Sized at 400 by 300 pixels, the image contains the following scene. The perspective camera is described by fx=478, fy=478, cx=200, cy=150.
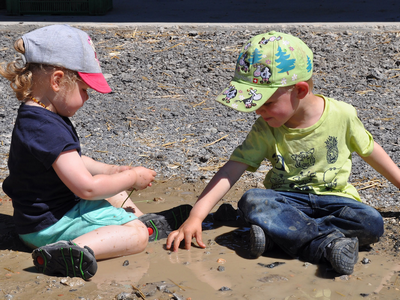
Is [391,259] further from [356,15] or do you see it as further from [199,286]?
[356,15]

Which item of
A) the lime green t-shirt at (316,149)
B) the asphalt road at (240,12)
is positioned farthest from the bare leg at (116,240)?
the asphalt road at (240,12)

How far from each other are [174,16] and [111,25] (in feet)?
4.08

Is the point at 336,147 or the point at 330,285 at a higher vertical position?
the point at 336,147

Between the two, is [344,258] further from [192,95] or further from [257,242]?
[192,95]

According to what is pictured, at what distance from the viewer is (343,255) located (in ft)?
6.99

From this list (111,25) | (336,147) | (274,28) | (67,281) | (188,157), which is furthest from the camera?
(111,25)

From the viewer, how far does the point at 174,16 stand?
7.38 meters

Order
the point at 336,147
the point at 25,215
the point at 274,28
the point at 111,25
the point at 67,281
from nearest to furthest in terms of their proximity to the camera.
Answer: the point at 67,281 < the point at 25,215 < the point at 336,147 < the point at 274,28 < the point at 111,25

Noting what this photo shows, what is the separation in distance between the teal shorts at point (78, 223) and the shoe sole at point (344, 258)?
1.03m

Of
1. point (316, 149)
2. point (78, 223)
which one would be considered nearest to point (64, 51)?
point (78, 223)

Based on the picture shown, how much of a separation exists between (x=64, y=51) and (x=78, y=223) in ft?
2.71

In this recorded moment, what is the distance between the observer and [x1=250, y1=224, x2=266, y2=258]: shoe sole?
2.29m

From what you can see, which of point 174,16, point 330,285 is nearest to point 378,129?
point 330,285

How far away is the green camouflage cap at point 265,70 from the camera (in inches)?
87.9
